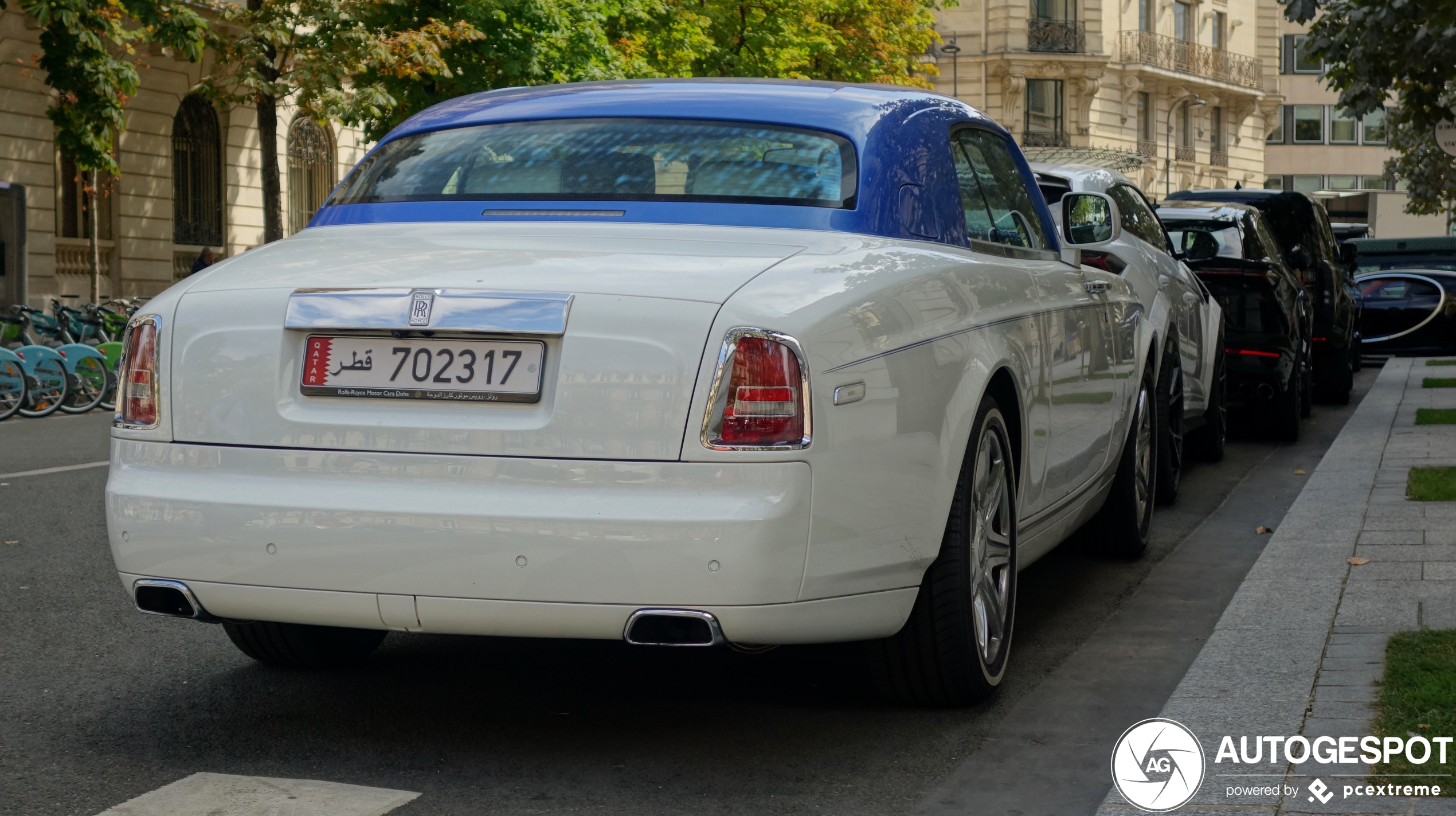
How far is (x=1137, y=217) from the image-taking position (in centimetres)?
866

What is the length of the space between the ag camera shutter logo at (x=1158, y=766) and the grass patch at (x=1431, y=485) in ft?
13.7

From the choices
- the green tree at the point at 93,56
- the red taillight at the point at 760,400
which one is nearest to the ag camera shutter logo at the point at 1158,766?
the red taillight at the point at 760,400

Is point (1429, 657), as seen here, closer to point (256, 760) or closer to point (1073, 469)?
point (1073, 469)

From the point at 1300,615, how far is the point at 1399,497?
3.01m

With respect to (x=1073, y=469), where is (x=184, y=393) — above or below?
above

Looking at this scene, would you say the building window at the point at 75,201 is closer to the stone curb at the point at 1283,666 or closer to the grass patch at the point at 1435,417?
the grass patch at the point at 1435,417

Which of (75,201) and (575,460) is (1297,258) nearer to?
(575,460)

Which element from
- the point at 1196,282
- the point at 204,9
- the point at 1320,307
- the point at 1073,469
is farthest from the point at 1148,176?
the point at 1073,469

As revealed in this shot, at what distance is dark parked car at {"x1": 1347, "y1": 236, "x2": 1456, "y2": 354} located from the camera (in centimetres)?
2100

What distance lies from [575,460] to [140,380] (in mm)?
1135

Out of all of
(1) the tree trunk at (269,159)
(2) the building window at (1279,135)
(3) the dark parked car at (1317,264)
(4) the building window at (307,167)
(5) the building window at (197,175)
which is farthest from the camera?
(2) the building window at (1279,135)

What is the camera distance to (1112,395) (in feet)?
20.2

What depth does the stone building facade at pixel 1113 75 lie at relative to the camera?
5953cm

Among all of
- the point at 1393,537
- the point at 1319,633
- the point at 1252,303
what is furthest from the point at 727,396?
the point at 1252,303
